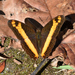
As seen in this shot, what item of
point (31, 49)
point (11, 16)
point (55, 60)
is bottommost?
point (55, 60)

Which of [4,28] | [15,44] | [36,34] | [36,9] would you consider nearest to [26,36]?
[36,34]

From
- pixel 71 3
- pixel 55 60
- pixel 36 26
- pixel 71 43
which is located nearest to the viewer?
pixel 71 3

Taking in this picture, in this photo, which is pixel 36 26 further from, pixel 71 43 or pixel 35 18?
pixel 71 43

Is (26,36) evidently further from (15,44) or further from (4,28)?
(4,28)

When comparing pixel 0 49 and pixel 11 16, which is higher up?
pixel 11 16

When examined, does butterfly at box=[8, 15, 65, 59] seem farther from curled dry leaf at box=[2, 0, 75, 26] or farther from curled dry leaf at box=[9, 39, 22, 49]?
curled dry leaf at box=[9, 39, 22, 49]

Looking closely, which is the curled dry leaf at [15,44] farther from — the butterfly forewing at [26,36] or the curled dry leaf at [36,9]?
the curled dry leaf at [36,9]

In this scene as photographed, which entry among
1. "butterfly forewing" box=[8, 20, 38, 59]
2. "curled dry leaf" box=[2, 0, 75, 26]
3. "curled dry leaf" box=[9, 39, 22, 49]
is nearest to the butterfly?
"butterfly forewing" box=[8, 20, 38, 59]

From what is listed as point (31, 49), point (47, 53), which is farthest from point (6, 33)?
point (47, 53)

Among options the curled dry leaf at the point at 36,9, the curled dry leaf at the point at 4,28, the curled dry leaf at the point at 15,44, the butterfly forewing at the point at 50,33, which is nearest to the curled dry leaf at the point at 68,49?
the butterfly forewing at the point at 50,33
